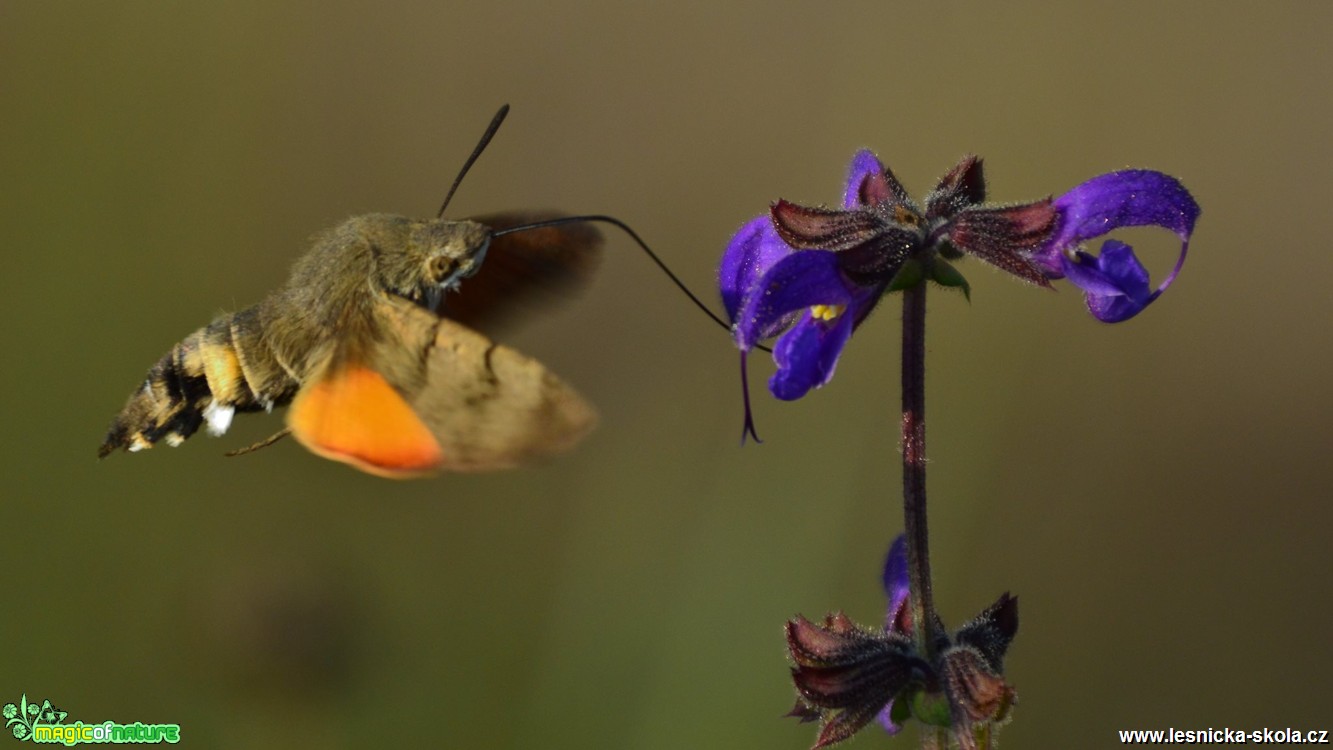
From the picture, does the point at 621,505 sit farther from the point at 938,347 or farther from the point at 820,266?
the point at 820,266

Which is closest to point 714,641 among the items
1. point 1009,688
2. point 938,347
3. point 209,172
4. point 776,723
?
point 776,723

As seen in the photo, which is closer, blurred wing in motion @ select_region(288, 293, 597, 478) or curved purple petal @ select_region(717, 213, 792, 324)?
blurred wing in motion @ select_region(288, 293, 597, 478)

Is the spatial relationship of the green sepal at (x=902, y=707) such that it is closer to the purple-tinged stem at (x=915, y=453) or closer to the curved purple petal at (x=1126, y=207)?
the purple-tinged stem at (x=915, y=453)

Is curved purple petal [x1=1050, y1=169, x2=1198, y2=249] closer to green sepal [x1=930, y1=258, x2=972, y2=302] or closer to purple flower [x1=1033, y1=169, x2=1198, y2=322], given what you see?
purple flower [x1=1033, y1=169, x2=1198, y2=322]

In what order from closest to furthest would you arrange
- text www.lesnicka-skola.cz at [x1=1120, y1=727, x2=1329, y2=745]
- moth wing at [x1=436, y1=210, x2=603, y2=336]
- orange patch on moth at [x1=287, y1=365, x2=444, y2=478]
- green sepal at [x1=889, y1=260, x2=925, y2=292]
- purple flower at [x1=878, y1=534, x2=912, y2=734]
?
green sepal at [x1=889, y1=260, x2=925, y2=292], orange patch on moth at [x1=287, y1=365, x2=444, y2=478], purple flower at [x1=878, y1=534, x2=912, y2=734], moth wing at [x1=436, y1=210, x2=603, y2=336], text www.lesnicka-skola.cz at [x1=1120, y1=727, x2=1329, y2=745]

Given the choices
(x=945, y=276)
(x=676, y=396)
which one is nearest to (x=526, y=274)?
(x=945, y=276)

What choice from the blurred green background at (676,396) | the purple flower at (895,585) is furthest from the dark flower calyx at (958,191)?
the blurred green background at (676,396)

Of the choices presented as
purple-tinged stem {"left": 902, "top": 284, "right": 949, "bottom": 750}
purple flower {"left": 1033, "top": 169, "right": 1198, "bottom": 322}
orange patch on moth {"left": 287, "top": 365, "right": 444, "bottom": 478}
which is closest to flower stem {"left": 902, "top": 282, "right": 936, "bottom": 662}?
purple-tinged stem {"left": 902, "top": 284, "right": 949, "bottom": 750}

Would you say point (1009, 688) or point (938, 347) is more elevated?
point (938, 347)
